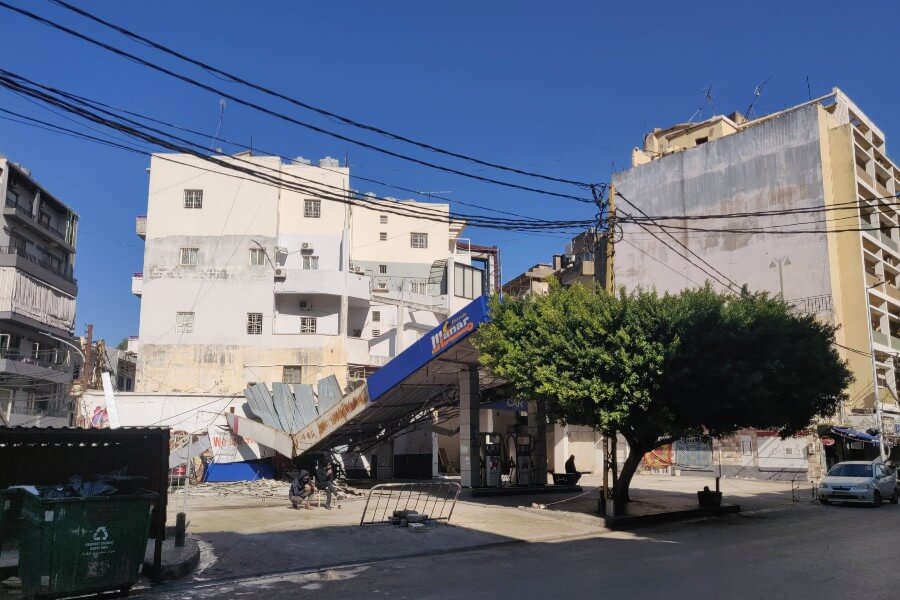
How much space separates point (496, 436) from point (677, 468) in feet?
64.0

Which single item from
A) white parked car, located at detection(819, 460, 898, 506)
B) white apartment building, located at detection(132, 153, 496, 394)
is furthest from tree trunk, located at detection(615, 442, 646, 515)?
white apartment building, located at detection(132, 153, 496, 394)

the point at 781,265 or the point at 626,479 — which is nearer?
the point at 626,479

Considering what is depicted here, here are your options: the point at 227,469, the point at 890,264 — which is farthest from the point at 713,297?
the point at 890,264

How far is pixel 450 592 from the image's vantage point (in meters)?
8.90

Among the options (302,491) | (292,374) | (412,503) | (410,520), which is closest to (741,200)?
(292,374)

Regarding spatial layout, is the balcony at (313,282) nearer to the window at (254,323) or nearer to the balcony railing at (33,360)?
the window at (254,323)

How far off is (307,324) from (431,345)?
24.2 meters

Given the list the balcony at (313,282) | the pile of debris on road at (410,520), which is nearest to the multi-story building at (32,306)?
the balcony at (313,282)

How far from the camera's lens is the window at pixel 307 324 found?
139 ft

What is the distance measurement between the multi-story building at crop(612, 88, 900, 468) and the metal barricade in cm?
2131

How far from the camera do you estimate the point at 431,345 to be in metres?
19.9

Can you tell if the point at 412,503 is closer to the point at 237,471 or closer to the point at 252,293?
the point at 237,471

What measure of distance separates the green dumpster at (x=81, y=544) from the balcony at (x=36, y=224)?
38.1 meters

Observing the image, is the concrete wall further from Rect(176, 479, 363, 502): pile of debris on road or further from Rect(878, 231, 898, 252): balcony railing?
Rect(176, 479, 363, 502): pile of debris on road
